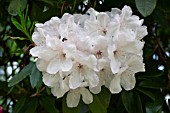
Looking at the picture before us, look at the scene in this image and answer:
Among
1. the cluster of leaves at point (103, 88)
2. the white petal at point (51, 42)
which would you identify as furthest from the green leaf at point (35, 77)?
the white petal at point (51, 42)

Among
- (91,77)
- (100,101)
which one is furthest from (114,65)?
(100,101)

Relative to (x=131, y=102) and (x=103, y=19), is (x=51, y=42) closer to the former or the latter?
(x=103, y=19)

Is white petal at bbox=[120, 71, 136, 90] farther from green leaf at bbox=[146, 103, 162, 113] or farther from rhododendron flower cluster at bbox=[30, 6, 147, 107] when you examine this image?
green leaf at bbox=[146, 103, 162, 113]

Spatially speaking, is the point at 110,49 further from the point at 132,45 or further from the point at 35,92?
the point at 35,92

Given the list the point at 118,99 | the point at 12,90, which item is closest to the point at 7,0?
the point at 12,90

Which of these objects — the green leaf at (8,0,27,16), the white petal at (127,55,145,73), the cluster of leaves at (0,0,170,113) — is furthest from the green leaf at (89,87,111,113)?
the green leaf at (8,0,27,16)

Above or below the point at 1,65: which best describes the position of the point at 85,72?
above
